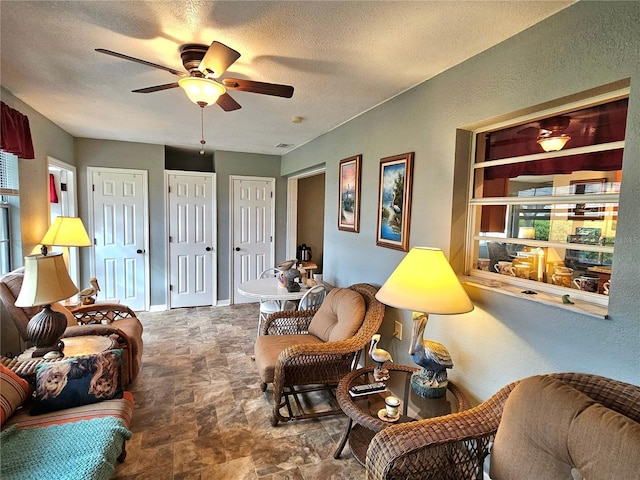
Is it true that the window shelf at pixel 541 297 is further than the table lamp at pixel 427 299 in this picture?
No

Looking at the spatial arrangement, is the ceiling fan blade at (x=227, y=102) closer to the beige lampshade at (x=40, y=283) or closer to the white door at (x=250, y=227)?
the beige lampshade at (x=40, y=283)

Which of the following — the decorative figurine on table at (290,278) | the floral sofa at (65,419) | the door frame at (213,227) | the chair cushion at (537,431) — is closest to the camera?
the chair cushion at (537,431)

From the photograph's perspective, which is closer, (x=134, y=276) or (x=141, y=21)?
(x=141, y=21)

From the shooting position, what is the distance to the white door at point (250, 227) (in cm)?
516

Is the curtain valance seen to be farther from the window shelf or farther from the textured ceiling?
the window shelf

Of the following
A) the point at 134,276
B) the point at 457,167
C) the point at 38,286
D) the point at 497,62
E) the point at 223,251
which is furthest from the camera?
the point at 223,251

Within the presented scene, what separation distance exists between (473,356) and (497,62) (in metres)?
1.63

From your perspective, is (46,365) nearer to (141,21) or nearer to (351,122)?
(141,21)

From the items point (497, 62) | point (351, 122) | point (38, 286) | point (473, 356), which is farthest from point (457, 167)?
point (38, 286)

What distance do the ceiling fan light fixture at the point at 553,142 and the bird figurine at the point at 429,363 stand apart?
42.8 inches

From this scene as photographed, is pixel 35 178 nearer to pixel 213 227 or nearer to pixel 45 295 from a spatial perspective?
pixel 45 295

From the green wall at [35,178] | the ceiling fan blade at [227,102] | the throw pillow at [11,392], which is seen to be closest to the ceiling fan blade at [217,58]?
the ceiling fan blade at [227,102]

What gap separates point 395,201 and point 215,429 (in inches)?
81.9

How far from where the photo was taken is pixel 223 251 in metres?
5.12
